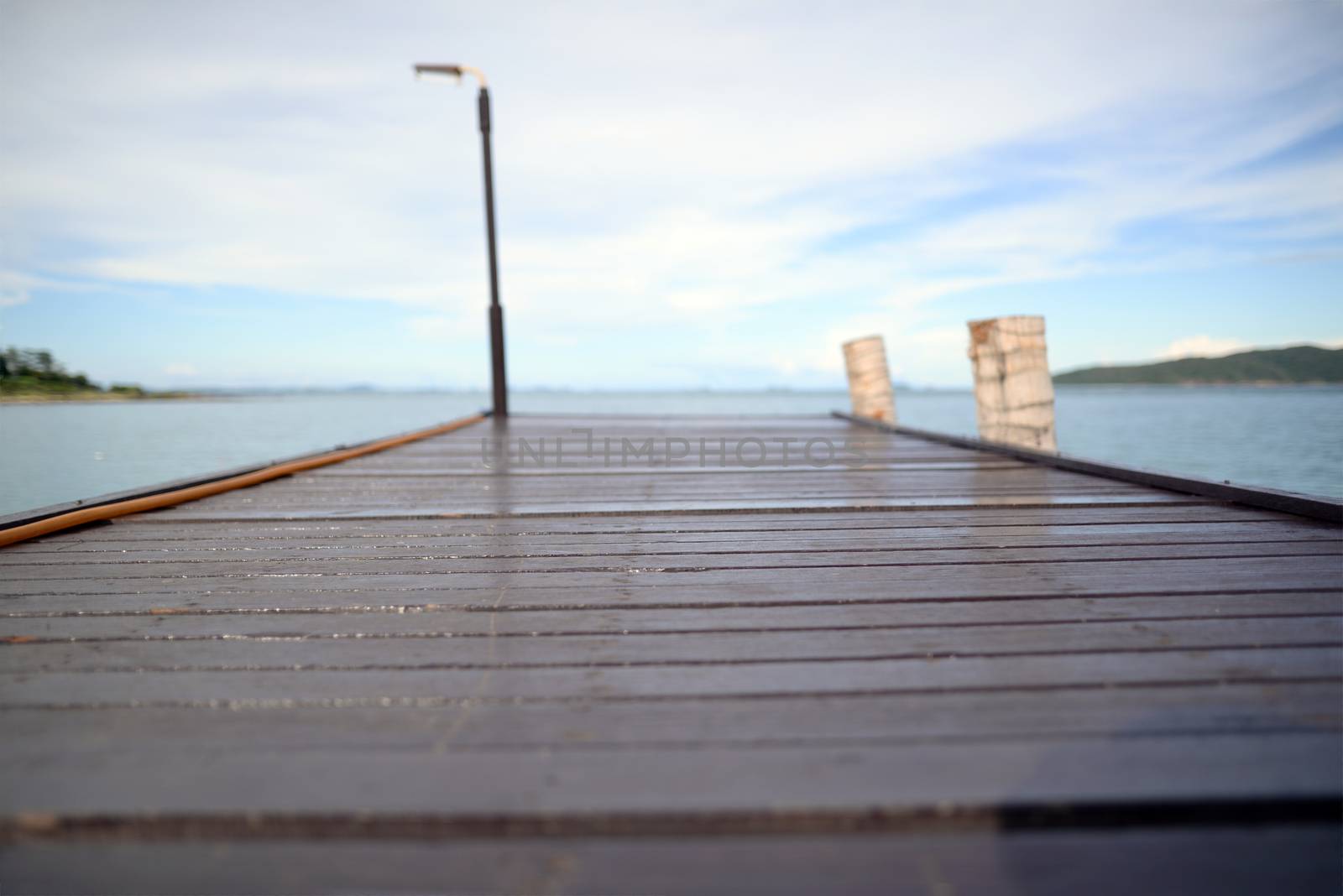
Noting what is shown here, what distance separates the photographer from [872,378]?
7.72m

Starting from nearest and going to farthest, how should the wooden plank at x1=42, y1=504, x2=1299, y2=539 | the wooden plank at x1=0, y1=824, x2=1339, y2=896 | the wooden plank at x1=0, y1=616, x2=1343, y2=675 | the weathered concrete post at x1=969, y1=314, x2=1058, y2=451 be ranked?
the wooden plank at x1=0, y1=824, x2=1339, y2=896 < the wooden plank at x1=0, y1=616, x2=1343, y2=675 < the wooden plank at x1=42, y1=504, x2=1299, y2=539 < the weathered concrete post at x1=969, y1=314, x2=1058, y2=451

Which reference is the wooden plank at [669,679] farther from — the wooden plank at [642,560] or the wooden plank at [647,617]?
the wooden plank at [642,560]

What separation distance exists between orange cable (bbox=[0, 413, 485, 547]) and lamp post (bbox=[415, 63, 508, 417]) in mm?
3132

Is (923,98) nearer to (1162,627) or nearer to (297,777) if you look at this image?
(1162,627)

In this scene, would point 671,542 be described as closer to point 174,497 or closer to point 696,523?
point 696,523

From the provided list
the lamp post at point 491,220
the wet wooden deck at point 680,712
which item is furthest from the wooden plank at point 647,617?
the lamp post at point 491,220

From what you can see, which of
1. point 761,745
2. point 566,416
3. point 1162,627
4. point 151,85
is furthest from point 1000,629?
point 151,85

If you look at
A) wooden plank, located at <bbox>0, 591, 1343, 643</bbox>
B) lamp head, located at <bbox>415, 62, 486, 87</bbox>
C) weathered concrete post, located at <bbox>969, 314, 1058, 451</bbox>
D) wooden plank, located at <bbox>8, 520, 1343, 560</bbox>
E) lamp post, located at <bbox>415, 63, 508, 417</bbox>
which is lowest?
wooden plank, located at <bbox>0, 591, 1343, 643</bbox>

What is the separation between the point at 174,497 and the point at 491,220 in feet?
19.9

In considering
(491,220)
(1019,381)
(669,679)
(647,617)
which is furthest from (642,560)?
(491,220)

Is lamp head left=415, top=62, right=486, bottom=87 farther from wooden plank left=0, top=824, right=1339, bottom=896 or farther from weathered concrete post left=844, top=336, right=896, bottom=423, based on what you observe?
wooden plank left=0, top=824, right=1339, bottom=896

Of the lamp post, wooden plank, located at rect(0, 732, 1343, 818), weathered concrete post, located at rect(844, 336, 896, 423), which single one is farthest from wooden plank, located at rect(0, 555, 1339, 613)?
the lamp post

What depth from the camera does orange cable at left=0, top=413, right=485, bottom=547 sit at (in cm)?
232

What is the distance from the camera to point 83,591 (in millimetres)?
1788
